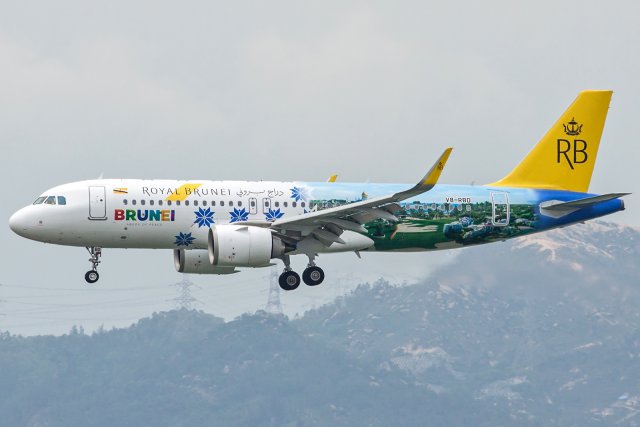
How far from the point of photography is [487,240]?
6906 centimetres

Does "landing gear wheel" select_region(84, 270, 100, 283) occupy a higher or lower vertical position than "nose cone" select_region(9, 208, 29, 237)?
lower

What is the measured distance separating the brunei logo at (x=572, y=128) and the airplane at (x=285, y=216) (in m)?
3.73

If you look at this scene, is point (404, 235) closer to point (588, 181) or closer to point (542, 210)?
point (542, 210)

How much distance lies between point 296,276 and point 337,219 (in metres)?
3.86

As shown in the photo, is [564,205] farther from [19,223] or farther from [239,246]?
[19,223]

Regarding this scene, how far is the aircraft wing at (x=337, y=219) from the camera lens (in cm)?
6138

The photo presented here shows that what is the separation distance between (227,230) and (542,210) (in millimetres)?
17081

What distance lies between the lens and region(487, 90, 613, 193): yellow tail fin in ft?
238

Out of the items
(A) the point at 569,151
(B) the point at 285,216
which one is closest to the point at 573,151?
(A) the point at 569,151

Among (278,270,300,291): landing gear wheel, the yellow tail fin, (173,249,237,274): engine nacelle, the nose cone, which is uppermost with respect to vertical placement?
the yellow tail fin

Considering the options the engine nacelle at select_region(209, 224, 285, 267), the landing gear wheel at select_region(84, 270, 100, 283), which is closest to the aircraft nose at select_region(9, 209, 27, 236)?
the landing gear wheel at select_region(84, 270, 100, 283)

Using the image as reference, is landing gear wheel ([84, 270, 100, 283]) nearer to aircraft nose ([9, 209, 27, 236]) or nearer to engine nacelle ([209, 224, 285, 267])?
aircraft nose ([9, 209, 27, 236])

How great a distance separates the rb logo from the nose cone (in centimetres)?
2798

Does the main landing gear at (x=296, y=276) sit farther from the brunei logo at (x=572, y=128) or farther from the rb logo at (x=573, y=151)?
the brunei logo at (x=572, y=128)
